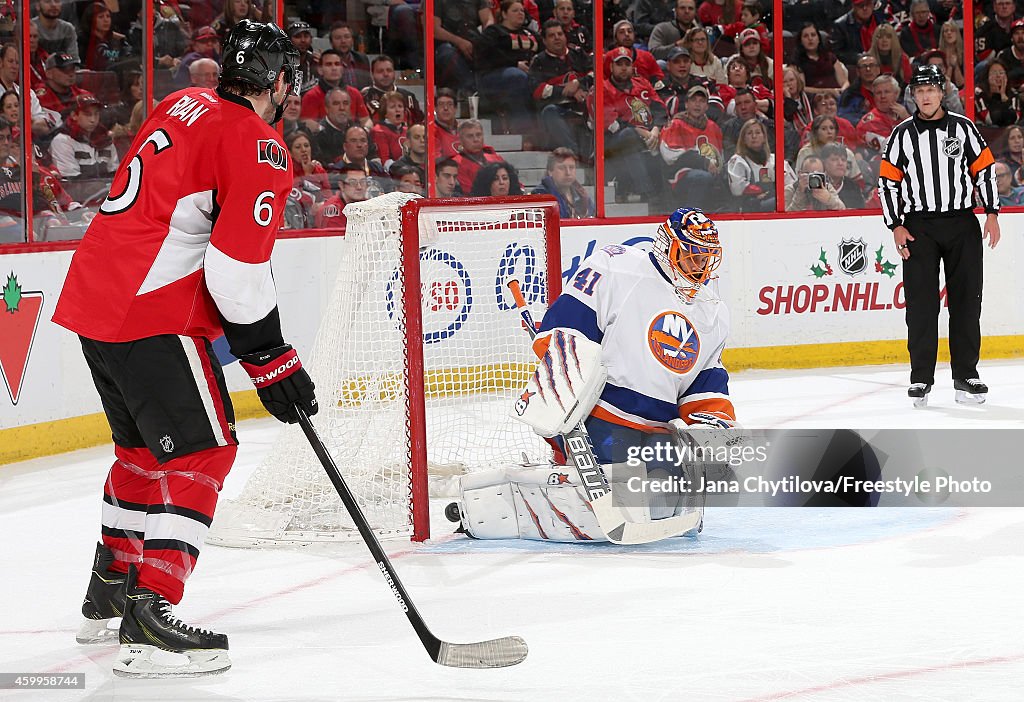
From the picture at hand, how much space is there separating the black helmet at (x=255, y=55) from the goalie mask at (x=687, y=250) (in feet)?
3.87

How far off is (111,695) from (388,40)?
5.08 meters

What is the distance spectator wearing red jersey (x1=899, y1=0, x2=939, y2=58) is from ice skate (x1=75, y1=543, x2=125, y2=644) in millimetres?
6269

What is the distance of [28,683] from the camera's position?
244 cm

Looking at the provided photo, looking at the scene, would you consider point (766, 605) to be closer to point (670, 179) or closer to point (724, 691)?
point (724, 691)

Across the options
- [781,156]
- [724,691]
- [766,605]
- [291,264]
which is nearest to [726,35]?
[781,156]

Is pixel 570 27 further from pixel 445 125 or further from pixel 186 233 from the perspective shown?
pixel 186 233

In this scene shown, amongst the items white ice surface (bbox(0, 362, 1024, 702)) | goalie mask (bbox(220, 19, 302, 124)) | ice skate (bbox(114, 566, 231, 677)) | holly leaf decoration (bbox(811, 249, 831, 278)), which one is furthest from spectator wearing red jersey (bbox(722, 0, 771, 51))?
ice skate (bbox(114, 566, 231, 677))

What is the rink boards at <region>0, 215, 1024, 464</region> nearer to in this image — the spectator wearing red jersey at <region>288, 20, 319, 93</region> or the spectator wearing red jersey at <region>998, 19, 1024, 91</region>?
the spectator wearing red jersey at <region>998, 19, 1024, 91</region>

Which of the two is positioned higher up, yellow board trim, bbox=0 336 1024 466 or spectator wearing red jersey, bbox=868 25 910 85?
spectator wearing red jersey, bbox=868 25 910 85

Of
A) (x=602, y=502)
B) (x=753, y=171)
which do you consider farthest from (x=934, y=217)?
(x=602, y=502)

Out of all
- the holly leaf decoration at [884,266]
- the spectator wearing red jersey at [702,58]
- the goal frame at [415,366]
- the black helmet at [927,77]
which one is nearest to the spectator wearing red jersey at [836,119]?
the spectator wearing red jersey at [702,58]

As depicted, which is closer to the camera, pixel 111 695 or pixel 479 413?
pixel 111 695

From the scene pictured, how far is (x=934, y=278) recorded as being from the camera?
18.4 ft

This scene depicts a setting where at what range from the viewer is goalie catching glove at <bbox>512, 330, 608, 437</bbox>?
3.30 m
